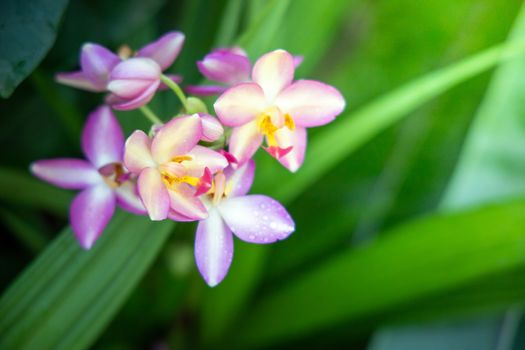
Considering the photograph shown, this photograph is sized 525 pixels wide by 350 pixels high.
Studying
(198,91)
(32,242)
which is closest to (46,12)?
(198,91)

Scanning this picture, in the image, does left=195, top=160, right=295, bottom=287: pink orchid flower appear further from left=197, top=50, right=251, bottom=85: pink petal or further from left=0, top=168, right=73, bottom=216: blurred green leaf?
left=0, top=168, right=73, bottom=216: blurred green leaf

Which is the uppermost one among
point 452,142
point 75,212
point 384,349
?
point 452,142

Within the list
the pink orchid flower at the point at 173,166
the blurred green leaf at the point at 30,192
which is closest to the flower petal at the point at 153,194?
the pink orchid flower at the point at 173,166

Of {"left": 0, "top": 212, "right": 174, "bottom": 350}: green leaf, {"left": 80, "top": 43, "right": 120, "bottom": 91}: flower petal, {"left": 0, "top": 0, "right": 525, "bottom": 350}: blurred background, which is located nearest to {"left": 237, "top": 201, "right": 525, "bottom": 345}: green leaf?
{"left": 0, "top": 0, "right": 525, "bottom": 350}: blurred background

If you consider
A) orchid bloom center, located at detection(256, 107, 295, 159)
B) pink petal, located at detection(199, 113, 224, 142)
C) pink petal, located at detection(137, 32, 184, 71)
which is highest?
pink petal, located at detection(137, 32, 184, 71)

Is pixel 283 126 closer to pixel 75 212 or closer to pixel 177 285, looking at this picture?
pixel 75 212

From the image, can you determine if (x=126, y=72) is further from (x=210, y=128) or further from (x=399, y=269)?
(x=399, y=269)
